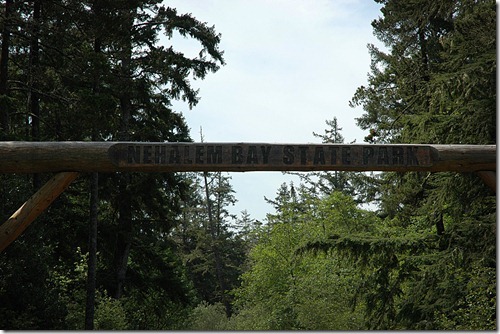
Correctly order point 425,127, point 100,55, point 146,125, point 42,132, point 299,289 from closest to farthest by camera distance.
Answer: point 425,127 → point 100,55 → point 42,132 → point 146,125 → point 299,289

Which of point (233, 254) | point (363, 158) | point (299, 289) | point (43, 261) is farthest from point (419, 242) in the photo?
point (233, 254)

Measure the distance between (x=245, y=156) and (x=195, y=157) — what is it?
1.84 feet

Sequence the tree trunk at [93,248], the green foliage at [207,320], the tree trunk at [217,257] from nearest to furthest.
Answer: the tree trunk at [93,248] → the green foliage at [207,320] → the tree trunk at [217,257]

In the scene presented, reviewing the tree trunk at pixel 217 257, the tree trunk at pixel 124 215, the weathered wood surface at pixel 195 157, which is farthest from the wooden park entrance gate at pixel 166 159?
the tree trunk at pixel 217 257

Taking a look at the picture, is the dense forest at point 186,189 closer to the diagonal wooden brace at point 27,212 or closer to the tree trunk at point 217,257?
the diagonal wooden brace at point 27,212

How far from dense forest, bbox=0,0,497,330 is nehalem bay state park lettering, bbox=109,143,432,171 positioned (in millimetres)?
5025

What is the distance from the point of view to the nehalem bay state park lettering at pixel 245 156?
648 cm

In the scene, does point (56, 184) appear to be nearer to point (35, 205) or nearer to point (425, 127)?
point (35, 205)

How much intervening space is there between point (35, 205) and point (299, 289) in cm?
1585

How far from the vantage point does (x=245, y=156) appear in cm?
650

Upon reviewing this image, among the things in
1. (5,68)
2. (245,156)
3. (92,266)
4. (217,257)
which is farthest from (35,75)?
(217,257)

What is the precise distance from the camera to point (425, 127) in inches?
478

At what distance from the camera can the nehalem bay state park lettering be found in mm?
6480

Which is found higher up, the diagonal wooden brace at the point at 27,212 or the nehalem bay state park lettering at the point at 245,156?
the nehalem bay state park lettering at the point at 245,156
